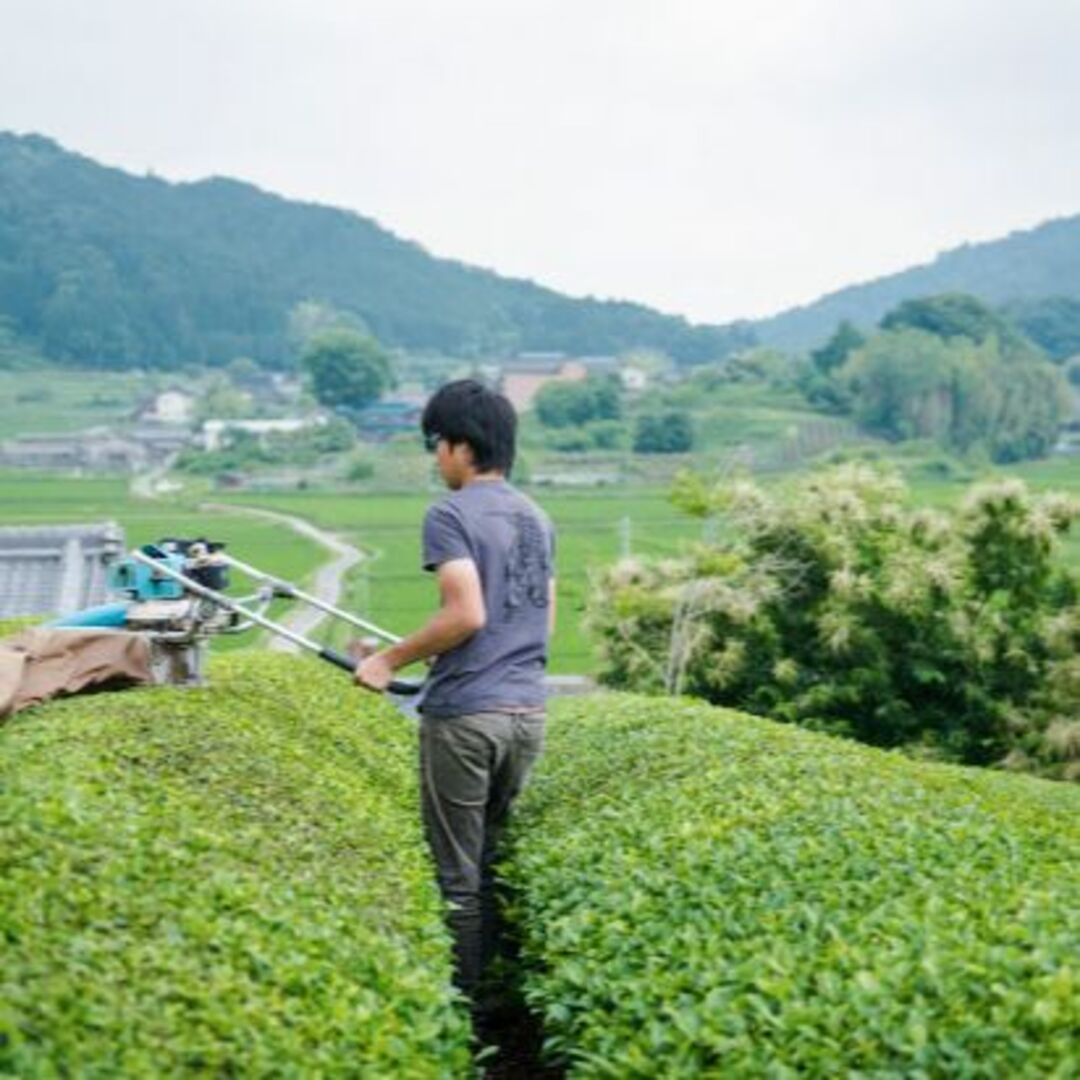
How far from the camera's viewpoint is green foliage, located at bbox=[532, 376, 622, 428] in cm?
7519

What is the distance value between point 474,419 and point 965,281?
154m

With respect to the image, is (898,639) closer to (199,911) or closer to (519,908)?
(519,908)

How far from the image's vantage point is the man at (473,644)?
539 centimetres

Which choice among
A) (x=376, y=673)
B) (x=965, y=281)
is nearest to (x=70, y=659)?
(x=376, y=673)

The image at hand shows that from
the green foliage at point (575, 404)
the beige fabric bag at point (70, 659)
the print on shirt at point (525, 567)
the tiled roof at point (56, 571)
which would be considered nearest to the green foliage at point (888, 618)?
the tiled roof at point (56, 571)

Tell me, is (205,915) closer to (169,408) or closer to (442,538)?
(442,538)

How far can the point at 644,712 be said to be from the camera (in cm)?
916

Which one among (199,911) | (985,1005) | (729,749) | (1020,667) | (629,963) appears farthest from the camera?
(1020,667)

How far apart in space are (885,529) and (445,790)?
11349 mm

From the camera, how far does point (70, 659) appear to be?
7535 millimetres

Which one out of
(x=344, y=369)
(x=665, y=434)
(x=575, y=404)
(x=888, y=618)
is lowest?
(x=665, y=434)

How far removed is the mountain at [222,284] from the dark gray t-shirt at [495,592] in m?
83.8

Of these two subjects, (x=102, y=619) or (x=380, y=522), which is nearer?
(x=102, y=619)

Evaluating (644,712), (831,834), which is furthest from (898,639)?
(831,834)
